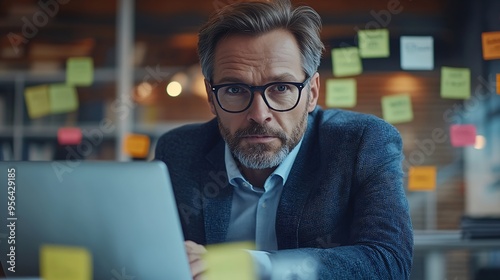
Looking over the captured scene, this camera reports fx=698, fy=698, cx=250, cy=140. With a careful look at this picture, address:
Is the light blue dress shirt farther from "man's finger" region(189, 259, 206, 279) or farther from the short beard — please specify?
"man's finger" region(189, 259, 206, 279)

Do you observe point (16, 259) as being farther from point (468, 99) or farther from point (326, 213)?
point (468, 99)

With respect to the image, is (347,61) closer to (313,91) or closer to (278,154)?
(313,91)

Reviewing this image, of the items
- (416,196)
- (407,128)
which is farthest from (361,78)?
(416,196)

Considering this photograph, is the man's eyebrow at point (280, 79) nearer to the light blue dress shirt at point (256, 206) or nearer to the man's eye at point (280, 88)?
the man's eye at point (280, 88)

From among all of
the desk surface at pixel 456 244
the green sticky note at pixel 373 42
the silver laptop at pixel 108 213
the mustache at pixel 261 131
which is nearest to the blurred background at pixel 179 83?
the green sticky note at pixel 373 42

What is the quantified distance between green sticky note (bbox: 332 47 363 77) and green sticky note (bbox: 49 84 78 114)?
154 cm

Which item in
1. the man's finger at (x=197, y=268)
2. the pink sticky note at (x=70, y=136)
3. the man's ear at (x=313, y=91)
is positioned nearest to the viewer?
the man's finger at (x=197, y=268)

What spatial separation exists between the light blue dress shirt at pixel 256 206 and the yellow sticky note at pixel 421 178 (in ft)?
6.74

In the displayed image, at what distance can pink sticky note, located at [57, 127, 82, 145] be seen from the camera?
396 centimetres

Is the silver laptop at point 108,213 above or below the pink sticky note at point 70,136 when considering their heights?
above

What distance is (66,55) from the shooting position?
411cm

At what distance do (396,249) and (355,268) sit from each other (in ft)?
0.42

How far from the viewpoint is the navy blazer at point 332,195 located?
1.36 meters

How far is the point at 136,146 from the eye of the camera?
153 inches
